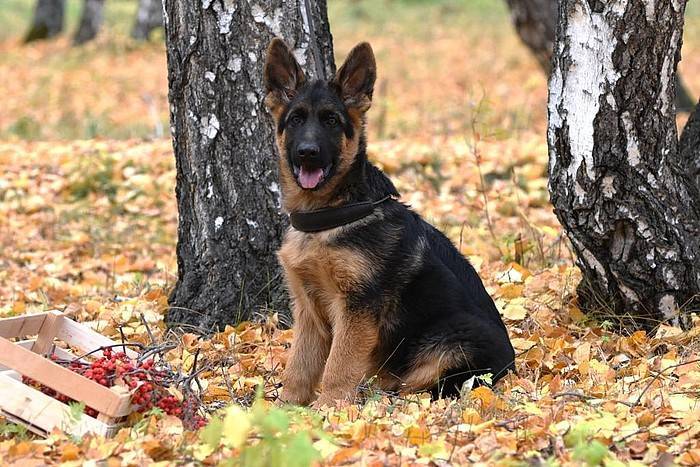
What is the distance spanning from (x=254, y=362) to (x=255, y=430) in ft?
5.52

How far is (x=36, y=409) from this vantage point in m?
4.17

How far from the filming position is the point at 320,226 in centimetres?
507

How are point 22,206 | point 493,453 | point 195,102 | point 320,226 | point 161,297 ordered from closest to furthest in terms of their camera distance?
1. point 493,453
2. point 320,226
3. point 195,102
4. point 161,297
5. point 22,206

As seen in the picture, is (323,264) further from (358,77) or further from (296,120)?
(358,77)

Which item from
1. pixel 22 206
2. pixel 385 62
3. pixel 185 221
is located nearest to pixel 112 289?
pixel 185 221

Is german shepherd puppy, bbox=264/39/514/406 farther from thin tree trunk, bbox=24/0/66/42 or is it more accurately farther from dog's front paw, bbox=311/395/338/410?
thin tree trunk, bbox=24/0/66/42

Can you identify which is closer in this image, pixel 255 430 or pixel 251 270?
pixel 255 430

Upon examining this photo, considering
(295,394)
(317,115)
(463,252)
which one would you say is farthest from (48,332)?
(463,252)

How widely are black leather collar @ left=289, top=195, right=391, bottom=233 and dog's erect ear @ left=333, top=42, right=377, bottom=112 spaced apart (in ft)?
1.84

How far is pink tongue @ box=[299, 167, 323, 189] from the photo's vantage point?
5035 millimetres

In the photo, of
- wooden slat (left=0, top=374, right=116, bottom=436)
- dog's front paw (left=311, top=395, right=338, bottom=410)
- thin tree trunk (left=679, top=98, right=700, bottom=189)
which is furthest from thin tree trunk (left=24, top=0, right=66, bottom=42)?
wooden slat (left=0, top=374, right=116, bottom=436)

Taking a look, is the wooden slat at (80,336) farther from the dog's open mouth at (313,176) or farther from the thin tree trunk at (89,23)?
the thin tree trunk at (89,23)

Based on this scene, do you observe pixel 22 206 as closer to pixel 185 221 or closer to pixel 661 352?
pixel 185 221

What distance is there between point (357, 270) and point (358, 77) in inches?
43.2
